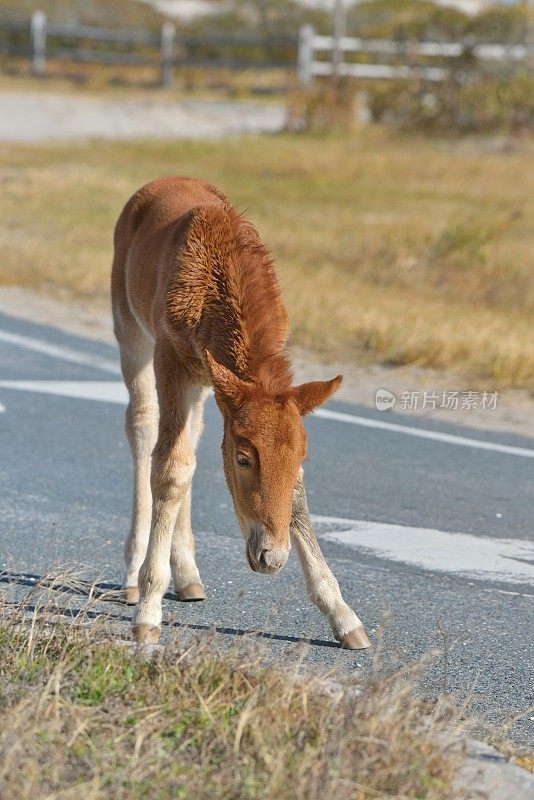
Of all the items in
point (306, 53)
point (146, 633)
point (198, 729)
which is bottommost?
point (306, 53)

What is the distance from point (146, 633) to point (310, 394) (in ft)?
3.78

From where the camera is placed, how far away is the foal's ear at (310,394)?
442cm

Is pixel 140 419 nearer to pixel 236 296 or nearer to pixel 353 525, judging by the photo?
pixel 236 296

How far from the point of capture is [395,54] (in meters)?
34.1

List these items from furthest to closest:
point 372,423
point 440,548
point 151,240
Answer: point 372,423, point 440,548, point 151,240

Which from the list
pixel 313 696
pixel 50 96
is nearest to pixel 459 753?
pixel 313 696

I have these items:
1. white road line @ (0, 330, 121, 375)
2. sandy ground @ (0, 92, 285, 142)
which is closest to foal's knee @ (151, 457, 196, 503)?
white road line @ (0, 330, 121, 375)

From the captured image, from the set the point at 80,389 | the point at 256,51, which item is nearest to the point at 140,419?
the point at 80,389

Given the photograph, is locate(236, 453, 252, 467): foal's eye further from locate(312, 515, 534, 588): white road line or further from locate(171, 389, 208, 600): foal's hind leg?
locate(312, 515, 534, 588): white road line

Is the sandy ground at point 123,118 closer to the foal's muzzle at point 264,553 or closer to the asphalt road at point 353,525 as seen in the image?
the asphalt road at point 353,525

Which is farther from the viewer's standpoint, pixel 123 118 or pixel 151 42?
pixel 151 42

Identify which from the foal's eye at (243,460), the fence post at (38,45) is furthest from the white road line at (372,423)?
the fence post at (38,45)

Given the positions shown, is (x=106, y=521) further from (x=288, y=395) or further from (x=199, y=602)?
(x=288, y=395)

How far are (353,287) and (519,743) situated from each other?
31.4ft
